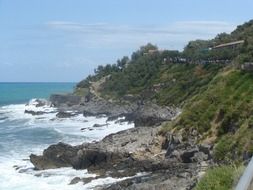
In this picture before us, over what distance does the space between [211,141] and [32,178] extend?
1109 cm

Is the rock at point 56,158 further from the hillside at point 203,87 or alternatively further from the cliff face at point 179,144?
the hillside at point 203,87

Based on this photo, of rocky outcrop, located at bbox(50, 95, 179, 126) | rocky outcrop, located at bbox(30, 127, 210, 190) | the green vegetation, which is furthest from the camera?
rocky outcrop, located at bbox(50, 95, 179, 126)

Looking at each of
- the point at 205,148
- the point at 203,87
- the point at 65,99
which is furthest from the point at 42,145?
the point at 65,99

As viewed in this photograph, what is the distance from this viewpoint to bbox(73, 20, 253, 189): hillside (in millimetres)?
32094

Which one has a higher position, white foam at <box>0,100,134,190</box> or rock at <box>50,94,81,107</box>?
white foam at <box>0,100,134,190</box>

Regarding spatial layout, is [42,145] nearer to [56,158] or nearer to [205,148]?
[56,158]

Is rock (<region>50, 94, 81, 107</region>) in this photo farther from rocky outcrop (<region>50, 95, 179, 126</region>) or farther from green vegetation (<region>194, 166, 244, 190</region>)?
green vegetation (<region>194, 166, 244, 190</region>)

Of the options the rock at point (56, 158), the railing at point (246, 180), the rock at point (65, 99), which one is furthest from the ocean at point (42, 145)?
the railing at point (246, 180)

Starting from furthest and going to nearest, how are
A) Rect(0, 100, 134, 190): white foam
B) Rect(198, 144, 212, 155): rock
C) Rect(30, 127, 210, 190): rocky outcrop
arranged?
Rect(198, 144, 212, 155): rock, Rect(0, 100, 134, 190): white foam, Rect(30, 127, 210, 190): rocky outcrop

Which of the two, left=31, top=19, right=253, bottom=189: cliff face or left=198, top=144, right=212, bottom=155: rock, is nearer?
left=31, top=19, right=253, bottom=189: cliff face

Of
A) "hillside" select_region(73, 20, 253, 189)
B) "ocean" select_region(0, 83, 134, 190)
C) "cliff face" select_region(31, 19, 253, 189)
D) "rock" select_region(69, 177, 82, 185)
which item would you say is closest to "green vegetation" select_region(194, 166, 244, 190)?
"hillside" select_region(73, 20, 253, 189)

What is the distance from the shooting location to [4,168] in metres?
36.8

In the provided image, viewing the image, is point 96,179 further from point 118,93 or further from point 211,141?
point 118,93

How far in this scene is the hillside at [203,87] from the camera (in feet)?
105
